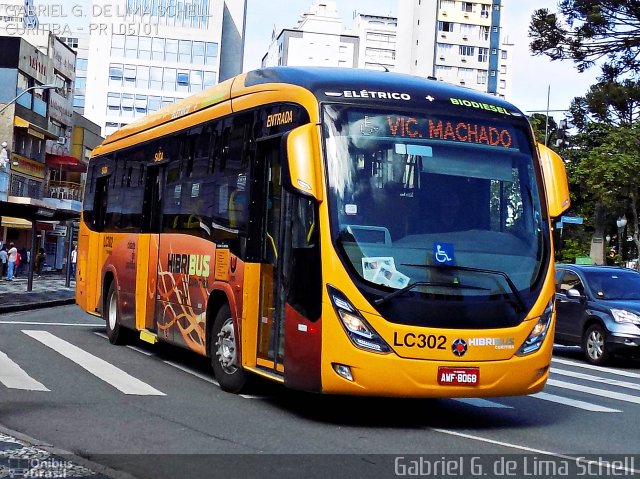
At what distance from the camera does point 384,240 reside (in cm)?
916

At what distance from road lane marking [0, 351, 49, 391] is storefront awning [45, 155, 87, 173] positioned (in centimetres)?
5662

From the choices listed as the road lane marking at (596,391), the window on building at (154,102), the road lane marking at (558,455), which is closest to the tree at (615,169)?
the road lane marking at (596,391)

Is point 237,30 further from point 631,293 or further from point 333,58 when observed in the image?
point 631,293

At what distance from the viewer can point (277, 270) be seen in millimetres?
9953

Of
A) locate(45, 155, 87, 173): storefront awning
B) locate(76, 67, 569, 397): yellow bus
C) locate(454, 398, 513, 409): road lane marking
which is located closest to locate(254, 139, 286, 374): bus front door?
locate(76, 67, 569, 397): yellow bus

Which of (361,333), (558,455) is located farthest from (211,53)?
(558,455)

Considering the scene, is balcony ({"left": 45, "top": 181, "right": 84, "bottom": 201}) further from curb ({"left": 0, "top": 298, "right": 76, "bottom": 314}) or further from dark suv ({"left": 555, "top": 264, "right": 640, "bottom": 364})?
dark suv ({"left": 555, "top": 264, "right": 640, "bottom": 364})

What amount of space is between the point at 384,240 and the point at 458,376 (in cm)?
136

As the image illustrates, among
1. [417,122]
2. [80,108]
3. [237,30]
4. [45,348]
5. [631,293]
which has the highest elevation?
[237,30]

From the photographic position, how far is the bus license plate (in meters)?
9.05

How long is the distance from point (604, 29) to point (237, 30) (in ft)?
305

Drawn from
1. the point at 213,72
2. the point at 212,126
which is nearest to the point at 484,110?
the point at 212,126

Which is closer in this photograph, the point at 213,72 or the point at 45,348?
the point at 45,348

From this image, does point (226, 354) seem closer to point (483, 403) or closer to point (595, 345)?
point (483, 403)
